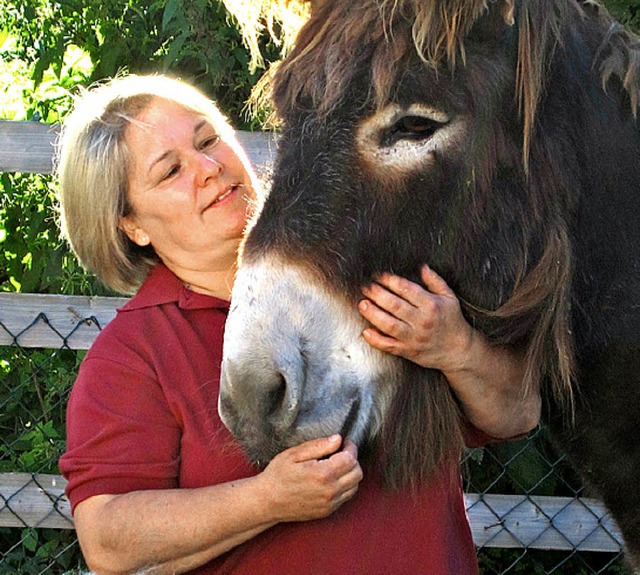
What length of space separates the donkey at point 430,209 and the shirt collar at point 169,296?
1.26 ft

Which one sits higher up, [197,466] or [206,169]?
[206,169]

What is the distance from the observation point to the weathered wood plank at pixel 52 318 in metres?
3.09

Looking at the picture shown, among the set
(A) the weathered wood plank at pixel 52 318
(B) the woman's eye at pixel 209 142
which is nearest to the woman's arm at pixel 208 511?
(B) the woman's eye at pixel 209 142

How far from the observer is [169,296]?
6.72 ft

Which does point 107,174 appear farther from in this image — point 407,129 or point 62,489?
point 62,489

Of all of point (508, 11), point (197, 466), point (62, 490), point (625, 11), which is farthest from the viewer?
point (62, 490)

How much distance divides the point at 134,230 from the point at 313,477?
2.73ft

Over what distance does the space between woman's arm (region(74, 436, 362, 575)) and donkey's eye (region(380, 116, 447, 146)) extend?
0.53 meters

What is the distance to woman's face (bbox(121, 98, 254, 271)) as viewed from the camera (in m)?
2.06

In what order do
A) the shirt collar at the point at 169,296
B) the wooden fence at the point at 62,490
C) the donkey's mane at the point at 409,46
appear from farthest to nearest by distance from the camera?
the wooden fence at the point at 62,490 → the shirt collar at the point at 169,296 → the donkey's mane at the point at 409,46

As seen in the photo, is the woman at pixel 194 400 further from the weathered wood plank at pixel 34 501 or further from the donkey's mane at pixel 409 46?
the weathered wood plank at pixel 34 501

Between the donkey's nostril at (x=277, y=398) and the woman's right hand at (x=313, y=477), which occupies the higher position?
the donkey's nostril at (x=277, y=398)

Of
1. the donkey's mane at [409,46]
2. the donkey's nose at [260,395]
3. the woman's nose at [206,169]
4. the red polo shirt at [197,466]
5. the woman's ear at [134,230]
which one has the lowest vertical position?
the red polo shirt at [197,466]

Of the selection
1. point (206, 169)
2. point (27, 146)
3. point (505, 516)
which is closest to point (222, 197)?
point (206, 169)
